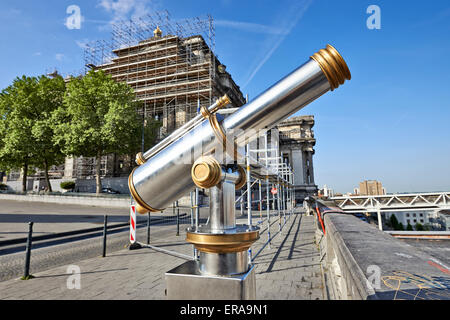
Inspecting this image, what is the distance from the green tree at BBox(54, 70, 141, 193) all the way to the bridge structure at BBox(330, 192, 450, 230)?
22.2 metres

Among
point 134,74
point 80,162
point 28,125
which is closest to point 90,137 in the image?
point 28,125

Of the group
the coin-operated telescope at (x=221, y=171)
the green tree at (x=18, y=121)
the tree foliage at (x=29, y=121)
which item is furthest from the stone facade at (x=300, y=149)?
the coin-operated telescope at (x=221, y=171)

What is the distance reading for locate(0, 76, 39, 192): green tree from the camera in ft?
75.9

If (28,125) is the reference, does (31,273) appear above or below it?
below

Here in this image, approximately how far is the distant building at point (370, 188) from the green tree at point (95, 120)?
49.1 m

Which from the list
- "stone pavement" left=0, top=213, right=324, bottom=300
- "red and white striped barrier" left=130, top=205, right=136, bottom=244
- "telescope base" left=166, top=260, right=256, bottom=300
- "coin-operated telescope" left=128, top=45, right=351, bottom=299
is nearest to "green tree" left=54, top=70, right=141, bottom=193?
"red and white striped barrier" left=130, top=205, right=136, bottom=244

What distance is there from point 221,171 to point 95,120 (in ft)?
82.1

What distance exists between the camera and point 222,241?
3.71 ft

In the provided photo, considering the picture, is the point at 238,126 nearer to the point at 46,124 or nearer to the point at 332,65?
the point at 332,65

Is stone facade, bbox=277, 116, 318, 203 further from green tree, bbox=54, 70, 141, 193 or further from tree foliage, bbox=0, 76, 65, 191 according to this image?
tree foliage, bbox=0, 76, 65, 191

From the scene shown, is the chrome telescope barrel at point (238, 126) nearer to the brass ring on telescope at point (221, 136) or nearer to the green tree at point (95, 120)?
the brass ring on telescope at point (221, 136)
